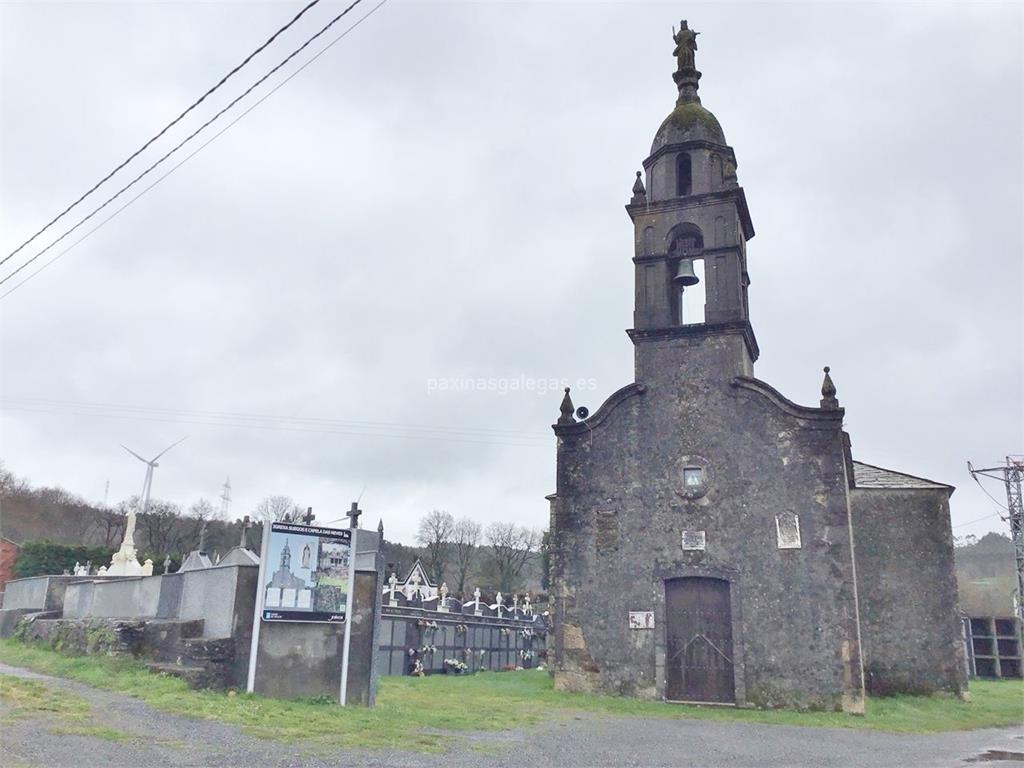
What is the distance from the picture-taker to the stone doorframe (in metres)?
18.0

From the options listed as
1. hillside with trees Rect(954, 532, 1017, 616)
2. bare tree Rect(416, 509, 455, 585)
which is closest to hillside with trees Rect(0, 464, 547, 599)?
bare tree Rect(416, 509, 455, 585)

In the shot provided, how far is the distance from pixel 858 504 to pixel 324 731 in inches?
730

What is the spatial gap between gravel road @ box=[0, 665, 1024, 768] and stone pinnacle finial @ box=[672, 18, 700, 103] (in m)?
17.9

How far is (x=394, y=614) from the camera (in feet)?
80.3

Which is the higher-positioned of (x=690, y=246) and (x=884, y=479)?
(x=690, y=246)

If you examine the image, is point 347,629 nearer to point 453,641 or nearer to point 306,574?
point 306,574

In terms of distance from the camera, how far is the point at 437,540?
85438 millimetres

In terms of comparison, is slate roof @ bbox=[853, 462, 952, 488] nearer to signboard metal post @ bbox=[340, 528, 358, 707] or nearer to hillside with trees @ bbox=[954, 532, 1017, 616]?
signboard metal post @ bbox=[340, 528, 358, 707]

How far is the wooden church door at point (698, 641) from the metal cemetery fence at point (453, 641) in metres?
7.80

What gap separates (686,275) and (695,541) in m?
7.12

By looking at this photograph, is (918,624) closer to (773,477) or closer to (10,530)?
(773,477)

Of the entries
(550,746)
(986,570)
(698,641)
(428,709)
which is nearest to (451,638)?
(698,641)

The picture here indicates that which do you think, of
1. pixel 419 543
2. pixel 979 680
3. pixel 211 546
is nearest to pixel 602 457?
pixel 979 680

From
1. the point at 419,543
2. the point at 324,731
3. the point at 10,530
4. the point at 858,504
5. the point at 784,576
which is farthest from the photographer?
the point at 419,543
